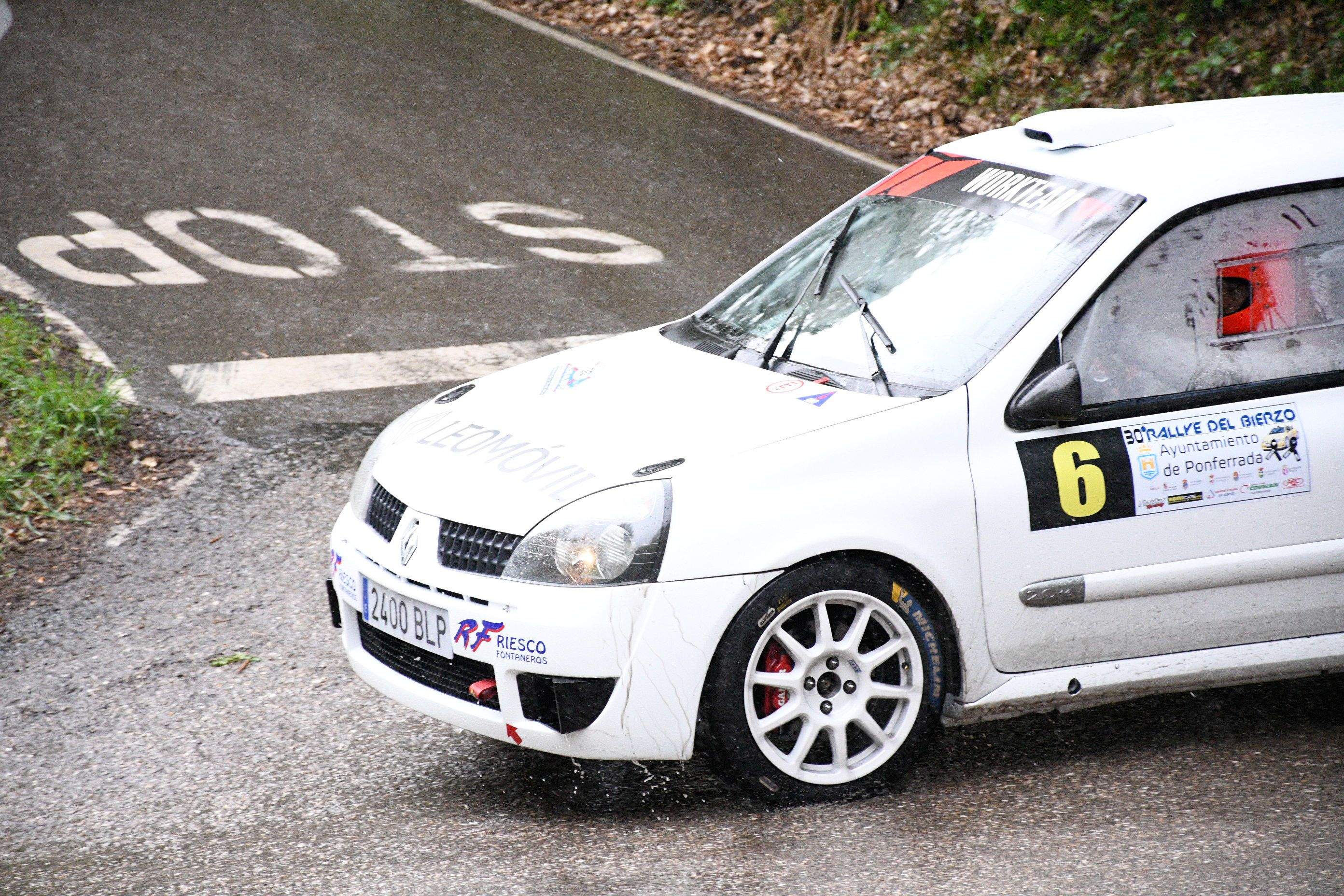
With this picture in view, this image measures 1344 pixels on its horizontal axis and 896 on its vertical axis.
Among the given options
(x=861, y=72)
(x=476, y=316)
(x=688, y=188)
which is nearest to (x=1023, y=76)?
(x=861, y=72)

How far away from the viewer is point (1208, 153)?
4.18 m

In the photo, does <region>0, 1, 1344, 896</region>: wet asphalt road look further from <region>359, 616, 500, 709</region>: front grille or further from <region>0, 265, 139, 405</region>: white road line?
<region>359, 616, 500, 709</region>: front grille

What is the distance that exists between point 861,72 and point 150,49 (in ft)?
20.4

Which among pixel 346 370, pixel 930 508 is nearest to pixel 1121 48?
pixel 346 370

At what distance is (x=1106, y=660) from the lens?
157 inches

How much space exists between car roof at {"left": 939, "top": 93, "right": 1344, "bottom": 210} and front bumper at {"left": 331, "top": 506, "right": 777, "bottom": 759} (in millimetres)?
1583

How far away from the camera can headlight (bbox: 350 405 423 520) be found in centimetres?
427

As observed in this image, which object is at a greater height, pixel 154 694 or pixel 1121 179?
pixel 1121 179

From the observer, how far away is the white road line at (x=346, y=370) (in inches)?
285

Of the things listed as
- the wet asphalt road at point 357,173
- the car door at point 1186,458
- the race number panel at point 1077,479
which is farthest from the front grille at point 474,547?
the wet asphalt road at point 357,173

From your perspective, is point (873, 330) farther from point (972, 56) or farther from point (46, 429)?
point (972, 56)

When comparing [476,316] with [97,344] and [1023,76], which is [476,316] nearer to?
[97,344]

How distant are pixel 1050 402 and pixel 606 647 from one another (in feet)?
4.21

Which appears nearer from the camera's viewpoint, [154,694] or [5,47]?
[154,694]
